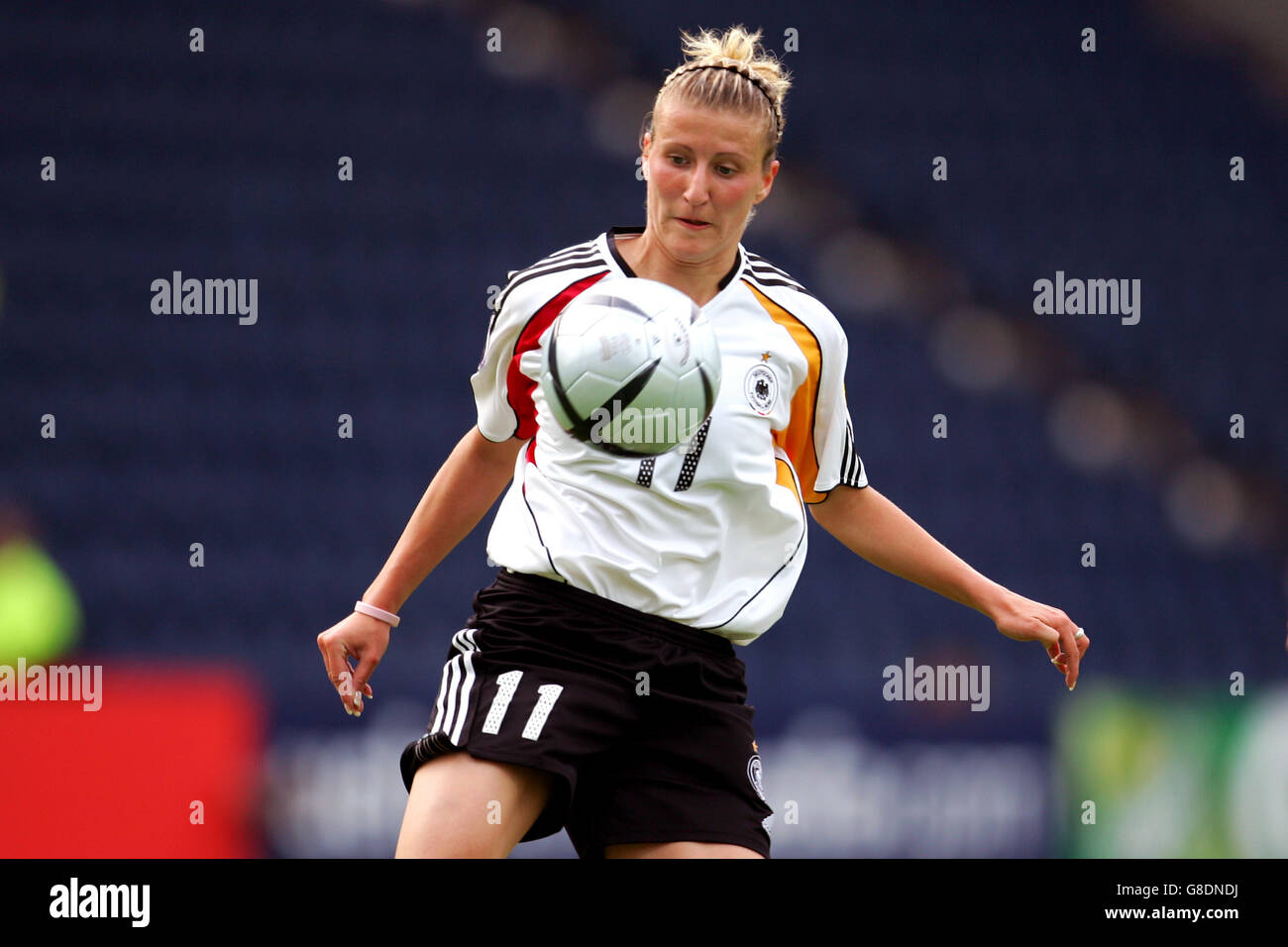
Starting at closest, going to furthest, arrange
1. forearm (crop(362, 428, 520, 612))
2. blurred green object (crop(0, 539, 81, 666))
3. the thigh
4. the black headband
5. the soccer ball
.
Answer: the thigh → the soccer ball → the black headband → forearm (crop(362, 428, 520, 612)) → blurred green object (crop(0, 539, 81, 666))

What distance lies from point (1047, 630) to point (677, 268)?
3.29 ft

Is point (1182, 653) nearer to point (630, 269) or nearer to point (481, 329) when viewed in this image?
point (481, 329)

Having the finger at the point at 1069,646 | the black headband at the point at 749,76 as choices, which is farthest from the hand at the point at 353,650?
the finger at the point at 1069,646

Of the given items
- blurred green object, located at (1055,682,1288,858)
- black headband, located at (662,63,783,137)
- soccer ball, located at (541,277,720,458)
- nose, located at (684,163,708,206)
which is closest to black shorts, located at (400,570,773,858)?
soccer ball, located at (541,277,720,458)

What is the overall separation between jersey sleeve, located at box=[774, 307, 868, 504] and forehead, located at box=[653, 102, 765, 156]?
0.37 metres

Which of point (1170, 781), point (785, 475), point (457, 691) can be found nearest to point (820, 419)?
point (785, 475)

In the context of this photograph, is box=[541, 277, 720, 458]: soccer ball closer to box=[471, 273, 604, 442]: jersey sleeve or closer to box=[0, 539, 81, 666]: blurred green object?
box=[471, 273, 604, 442]: jersey sleeve

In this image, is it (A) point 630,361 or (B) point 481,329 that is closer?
(A) point 630,361

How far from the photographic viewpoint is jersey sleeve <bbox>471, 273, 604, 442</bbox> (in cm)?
293

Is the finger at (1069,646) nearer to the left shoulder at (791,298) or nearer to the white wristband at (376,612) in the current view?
the left shoulder at (791,298)

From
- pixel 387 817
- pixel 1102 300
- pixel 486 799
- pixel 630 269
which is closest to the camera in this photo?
pixel 486 799

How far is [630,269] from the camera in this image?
116 inches

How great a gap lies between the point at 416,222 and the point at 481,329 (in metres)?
0.55

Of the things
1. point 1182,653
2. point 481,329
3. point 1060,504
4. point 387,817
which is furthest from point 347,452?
point 1182,653
